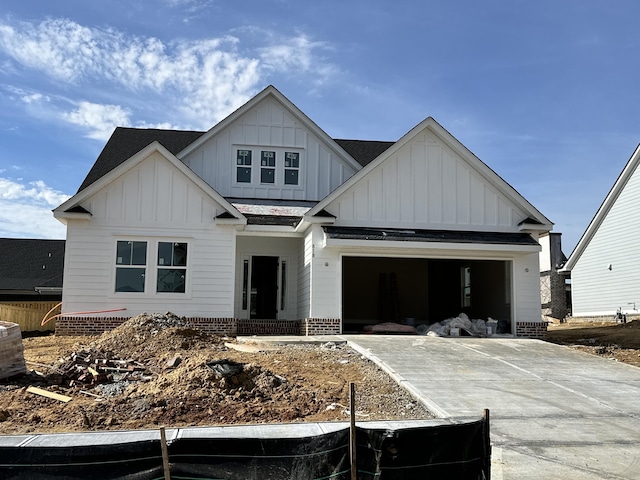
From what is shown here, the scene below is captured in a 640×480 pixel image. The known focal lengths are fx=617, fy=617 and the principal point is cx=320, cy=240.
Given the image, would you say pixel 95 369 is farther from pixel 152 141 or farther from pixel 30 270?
pixel 30 270

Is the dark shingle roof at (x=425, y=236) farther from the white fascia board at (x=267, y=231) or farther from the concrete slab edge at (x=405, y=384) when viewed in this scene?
the concrete slab edge at (x=405, y=384)

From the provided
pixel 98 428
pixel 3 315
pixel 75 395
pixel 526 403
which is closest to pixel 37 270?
pixel 3 315

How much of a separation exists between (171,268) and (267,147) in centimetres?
611

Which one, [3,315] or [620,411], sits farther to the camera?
[3,315]

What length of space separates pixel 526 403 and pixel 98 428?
647 cm

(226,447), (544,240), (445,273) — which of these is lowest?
(226,447)

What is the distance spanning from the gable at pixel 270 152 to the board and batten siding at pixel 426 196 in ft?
11.8

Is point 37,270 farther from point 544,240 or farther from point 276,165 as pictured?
point 544,240

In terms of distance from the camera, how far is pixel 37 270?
101ft

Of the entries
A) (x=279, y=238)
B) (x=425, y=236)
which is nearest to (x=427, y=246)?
(x=425, y=236)

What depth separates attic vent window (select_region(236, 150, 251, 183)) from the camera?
69.9 ft

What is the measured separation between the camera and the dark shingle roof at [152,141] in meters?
23.7

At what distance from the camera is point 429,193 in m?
18.2

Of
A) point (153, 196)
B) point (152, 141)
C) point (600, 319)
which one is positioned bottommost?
point (600, 319)
